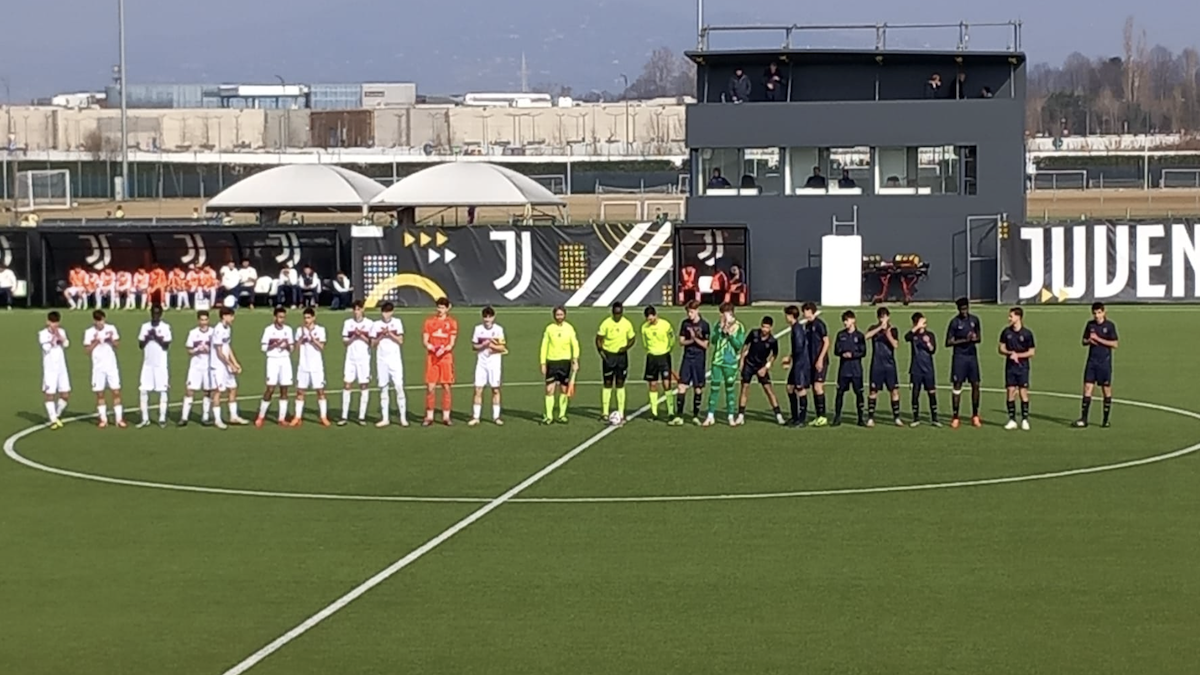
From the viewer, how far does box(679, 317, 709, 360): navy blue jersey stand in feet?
89.1

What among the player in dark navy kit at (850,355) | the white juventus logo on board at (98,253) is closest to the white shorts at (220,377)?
the player in dark navy kit at (850,355)

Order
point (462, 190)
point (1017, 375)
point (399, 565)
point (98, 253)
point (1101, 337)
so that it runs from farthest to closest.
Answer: point (462, 190), point (98, 253), point (1017, 375), point (1101, 337), point (399, 565)

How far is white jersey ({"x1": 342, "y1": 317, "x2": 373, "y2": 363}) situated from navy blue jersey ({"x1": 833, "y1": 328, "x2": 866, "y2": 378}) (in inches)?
282

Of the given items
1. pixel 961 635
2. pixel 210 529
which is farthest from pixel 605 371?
pixel 961 635

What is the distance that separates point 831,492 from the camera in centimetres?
2102

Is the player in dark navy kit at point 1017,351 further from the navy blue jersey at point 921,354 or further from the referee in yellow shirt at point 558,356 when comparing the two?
the referee in yellow shirt at point 558,356

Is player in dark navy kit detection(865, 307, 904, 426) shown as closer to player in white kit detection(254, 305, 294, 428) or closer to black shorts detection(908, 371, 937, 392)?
black shorts detection(908, 371, 937, 392)

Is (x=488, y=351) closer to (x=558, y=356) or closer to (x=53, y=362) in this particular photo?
(x=558, y=356)

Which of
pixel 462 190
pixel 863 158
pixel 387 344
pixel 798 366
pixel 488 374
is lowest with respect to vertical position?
pixel 488 374

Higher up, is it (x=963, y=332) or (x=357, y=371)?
(x=963, y=332)

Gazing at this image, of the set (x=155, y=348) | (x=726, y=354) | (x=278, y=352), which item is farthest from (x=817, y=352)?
(x=155, y=348)

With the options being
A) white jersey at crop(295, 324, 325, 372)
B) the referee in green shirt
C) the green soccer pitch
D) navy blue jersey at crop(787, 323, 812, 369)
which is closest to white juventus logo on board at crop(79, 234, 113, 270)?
the green soccer pitch

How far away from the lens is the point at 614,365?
27.4 meters

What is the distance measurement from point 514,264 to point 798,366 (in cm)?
2912
